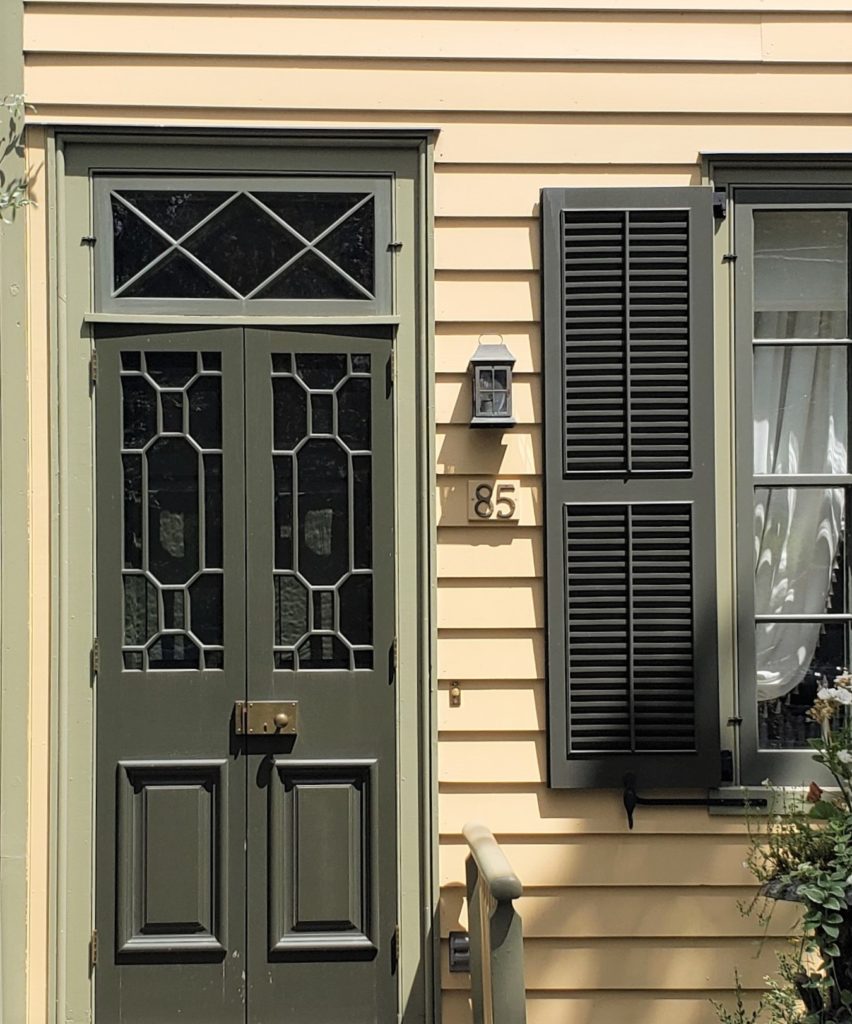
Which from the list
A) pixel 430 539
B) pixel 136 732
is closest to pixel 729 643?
pixel 430 539

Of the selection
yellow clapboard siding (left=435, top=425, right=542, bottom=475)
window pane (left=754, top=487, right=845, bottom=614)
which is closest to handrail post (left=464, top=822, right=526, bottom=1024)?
yellow clapboard siding (left=435, top=425, right=542, bottom=475)

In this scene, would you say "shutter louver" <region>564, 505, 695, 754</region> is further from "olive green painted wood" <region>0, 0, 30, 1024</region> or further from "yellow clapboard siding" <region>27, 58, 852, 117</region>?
"olive green painted wood" <region>0, 0, 30, 1024</region>

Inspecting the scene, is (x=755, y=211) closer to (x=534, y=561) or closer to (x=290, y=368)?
(x=534, y=561)

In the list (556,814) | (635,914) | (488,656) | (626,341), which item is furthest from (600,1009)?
(626,341)

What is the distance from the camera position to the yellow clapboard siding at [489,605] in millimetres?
3934

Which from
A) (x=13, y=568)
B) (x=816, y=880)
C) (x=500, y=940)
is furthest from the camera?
(x=13, y=568)

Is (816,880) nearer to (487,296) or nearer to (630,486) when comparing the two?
(630,486)

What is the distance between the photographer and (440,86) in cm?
399

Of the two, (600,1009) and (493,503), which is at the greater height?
(493,503)

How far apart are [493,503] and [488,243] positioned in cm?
84

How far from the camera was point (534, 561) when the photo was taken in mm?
3951

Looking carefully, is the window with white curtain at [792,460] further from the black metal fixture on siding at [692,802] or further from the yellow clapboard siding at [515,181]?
the yellow clapboard siding at [515,181]

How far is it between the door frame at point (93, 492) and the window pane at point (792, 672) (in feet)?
3.52

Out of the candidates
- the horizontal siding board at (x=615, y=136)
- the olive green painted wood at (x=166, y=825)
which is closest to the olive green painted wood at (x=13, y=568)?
the olive green painted wood at (x=166, y=825)
